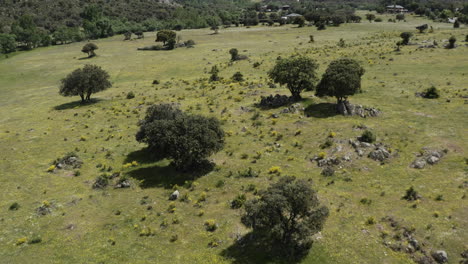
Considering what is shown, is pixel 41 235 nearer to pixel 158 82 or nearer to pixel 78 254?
pixel 78 254

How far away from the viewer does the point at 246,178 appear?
43625 millimetres

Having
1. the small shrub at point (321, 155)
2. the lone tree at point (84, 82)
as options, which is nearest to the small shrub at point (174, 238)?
the small shrub at point (321, 155)

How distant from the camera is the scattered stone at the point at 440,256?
2742cm

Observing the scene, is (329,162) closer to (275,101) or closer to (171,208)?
(171,208)

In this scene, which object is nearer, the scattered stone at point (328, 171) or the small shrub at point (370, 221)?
the small shrub at point (370, 221)

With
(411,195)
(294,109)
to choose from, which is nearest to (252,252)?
(411,195)

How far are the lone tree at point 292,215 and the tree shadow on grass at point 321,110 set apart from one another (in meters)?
33.9

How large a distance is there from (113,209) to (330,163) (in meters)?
28.6

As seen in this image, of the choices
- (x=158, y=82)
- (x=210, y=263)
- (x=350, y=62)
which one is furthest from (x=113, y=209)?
(x=158, y=82)

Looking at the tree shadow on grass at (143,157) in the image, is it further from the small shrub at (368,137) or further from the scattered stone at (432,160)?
the scattered stone at (432,160)

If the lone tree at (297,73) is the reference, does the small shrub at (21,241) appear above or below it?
below

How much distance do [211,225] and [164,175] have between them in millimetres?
15053

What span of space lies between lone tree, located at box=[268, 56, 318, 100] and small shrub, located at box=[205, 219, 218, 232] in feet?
135

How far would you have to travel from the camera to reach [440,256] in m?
27.6
